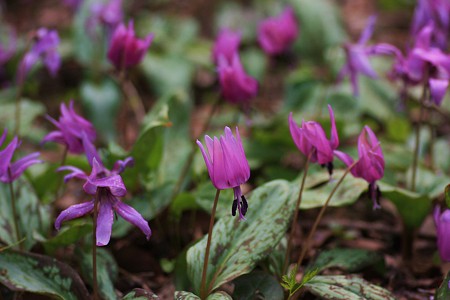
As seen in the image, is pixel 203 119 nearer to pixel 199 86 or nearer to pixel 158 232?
pixel 199 86

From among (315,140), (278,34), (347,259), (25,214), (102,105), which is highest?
(315,140)

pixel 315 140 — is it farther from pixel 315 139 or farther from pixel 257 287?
pixel 257 287

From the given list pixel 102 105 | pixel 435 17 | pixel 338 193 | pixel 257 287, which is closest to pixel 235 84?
pixel 338 193

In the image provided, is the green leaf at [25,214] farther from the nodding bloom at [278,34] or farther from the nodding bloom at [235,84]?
the nodding bloom at [278,34]

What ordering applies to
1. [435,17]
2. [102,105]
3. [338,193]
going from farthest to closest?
[102,105] → [435,17] → [338,193]

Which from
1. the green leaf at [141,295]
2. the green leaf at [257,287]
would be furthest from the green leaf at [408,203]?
the green leaf at [141,295]

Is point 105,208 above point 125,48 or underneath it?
underneath

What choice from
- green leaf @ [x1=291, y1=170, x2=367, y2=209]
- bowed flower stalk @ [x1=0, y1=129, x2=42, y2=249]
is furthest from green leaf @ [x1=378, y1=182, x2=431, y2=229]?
bowed flower stalk @ [x1=0, y1=129, x2=42, y2=249]

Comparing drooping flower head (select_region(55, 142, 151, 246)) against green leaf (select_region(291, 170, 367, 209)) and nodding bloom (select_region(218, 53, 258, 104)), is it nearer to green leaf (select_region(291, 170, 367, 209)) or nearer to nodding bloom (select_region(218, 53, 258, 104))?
green leaf (select_region(291, 170, 367, 209))
